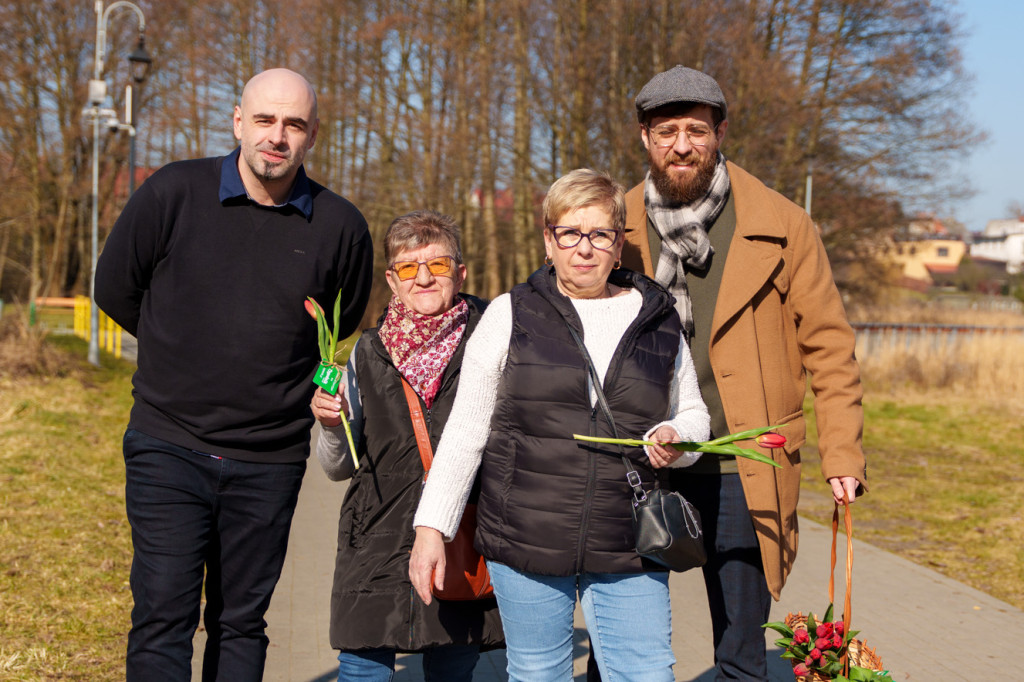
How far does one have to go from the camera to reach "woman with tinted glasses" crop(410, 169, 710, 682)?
8.85 ft

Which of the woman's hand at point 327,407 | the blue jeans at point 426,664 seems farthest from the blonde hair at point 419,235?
the blue jeans at point 426,664

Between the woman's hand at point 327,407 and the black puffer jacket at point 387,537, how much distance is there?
182 mm

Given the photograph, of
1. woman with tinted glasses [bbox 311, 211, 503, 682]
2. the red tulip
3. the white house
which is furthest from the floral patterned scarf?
the white house

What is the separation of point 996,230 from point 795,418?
142392 millimetres

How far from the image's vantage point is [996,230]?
131875 millimetres

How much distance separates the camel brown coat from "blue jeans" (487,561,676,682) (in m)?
0.61

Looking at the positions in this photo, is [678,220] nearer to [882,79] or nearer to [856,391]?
[856,391]

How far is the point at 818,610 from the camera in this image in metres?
5.68

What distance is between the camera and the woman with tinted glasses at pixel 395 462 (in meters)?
3.14

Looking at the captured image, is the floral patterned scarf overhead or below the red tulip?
overhead

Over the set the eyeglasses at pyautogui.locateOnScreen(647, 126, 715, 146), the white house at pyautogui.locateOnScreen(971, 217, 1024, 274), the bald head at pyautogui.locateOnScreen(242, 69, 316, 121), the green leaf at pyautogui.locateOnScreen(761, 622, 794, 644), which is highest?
the white house at pyautogui.locateOnScreen(971, 217, 1024, 274)

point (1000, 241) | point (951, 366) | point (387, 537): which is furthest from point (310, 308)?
point (1000, 241)

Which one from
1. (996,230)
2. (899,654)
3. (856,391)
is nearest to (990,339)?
(899,654)

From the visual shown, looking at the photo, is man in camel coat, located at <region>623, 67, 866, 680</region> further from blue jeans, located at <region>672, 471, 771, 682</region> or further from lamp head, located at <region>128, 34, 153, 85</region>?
lamp head, located at <region>128, 34, 153, 85</region>
